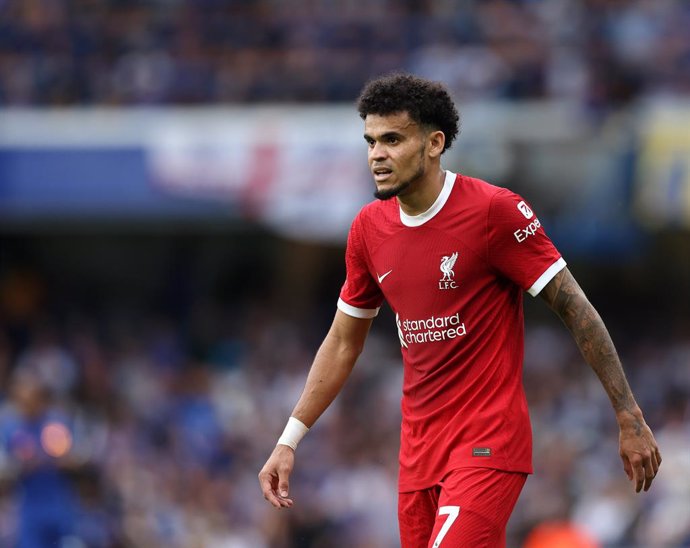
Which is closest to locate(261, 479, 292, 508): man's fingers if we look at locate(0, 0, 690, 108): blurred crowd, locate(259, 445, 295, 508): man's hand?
locate(259, 445, 295, 508): man's hand

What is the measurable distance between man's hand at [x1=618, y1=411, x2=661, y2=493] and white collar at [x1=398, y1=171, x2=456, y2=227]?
3.49 ft

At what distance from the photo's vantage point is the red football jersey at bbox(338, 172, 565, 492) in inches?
213

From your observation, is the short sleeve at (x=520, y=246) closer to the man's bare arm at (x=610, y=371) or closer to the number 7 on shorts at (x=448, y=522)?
the man's bare arm at (x=610, y=371)

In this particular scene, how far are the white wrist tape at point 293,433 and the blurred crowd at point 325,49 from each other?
1139cm

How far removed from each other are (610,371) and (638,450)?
324 millimetres

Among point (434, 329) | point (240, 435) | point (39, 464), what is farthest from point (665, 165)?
point (434, 329)

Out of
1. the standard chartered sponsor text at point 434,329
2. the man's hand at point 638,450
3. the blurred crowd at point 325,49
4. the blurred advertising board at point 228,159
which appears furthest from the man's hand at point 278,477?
the blurred crowd at point 325,49

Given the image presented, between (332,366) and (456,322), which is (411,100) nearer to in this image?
(456,322)

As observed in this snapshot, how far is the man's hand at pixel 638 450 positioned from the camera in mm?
5230

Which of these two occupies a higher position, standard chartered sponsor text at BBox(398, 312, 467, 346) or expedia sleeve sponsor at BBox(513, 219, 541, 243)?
expedia sleeve sponsor at BBox(513, 219, 541, 243)

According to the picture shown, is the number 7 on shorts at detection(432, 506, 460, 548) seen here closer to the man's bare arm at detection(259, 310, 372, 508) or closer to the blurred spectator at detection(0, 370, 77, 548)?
the man's bare arm at detection(259, 310, 372, 508)

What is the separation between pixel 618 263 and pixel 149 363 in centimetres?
638

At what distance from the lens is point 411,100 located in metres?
5.54

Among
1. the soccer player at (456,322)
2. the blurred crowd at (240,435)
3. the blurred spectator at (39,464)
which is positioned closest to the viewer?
the soccer player at (456,322)
